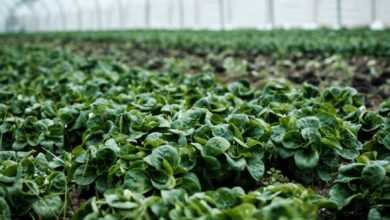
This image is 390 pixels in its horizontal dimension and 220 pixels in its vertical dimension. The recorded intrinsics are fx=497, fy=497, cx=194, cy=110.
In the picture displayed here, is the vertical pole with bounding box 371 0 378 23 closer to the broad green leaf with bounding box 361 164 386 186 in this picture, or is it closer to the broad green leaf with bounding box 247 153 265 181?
the broad green leaf with bounding box 247 153 265 181

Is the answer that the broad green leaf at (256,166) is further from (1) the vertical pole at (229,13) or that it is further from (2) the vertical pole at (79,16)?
(2) the vertical pole at (79,16)

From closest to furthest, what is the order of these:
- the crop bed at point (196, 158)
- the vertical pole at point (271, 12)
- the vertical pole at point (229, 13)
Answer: the crop bed at point (196, 158), the vertical pole at point (271, 12), the vertical pole at point (229, 13)

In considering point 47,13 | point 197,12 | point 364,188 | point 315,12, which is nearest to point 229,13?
point 197,12

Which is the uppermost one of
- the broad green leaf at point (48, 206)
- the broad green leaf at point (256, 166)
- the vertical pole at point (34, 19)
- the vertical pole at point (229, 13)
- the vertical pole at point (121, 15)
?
the vertical pole at point (34, 19)

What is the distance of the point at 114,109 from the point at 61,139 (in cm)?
51

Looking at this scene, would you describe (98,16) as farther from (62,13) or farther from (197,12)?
(197,12)

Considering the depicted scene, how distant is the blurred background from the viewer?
21312 mm

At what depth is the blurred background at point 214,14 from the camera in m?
21.3


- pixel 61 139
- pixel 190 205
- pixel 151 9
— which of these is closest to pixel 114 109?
pixel 61 139

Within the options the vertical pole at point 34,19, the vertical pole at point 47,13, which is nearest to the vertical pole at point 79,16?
the vertical pole at point 47,13

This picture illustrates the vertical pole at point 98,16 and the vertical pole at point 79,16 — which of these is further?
the vertical pole at point 79,16

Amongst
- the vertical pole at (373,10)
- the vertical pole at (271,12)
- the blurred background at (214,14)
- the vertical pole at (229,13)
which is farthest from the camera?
the vertical pole at (229,13)

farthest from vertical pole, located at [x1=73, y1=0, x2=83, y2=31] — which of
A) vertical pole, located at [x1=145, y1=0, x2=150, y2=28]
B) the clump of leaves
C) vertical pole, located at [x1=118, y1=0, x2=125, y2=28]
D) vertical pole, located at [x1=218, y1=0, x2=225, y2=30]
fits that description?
the clump of leaves

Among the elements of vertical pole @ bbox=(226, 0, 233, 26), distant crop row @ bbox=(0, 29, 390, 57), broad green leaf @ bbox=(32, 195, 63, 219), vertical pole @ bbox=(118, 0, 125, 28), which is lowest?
broad green leaf @ bbox=(32, 195, 63, 219)
